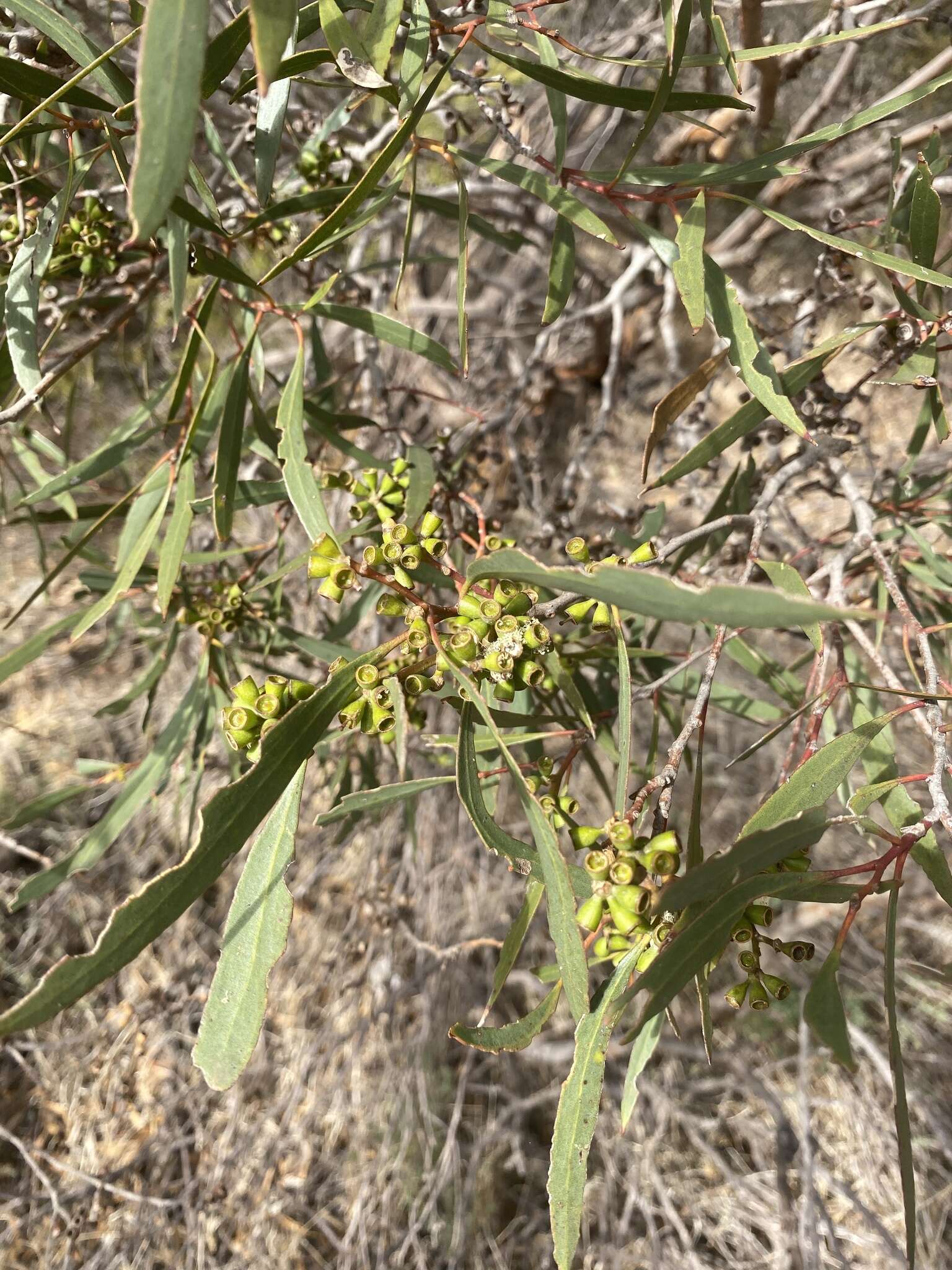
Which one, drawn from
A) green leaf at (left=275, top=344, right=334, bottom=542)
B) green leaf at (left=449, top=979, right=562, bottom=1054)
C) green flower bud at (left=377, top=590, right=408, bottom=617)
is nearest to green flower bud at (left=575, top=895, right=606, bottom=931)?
green leaf at (left=449, top=979, right=562, bottom=1054)

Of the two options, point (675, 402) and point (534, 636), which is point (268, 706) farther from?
point (675, 402)

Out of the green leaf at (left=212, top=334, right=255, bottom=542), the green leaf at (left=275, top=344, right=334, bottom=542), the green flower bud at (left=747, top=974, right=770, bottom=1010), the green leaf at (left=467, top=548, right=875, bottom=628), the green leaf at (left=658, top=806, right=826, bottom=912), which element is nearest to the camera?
the green leaf at (left=467, top=548, right=875, bottom=628)

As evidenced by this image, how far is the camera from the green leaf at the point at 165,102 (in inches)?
19.3

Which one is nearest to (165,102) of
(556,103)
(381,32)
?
(381,32)

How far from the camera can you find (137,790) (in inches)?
56.6

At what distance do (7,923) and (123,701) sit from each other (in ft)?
7.56

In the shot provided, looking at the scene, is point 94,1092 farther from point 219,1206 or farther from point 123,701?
point 123,701

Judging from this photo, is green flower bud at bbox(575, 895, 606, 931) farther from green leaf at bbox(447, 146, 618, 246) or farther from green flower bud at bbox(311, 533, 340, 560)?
green leaf at bbox(447, 146, 618, 246)

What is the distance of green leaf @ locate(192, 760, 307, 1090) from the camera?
0.64m

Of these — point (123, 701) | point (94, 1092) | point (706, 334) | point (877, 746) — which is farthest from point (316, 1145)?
point (706, 334)

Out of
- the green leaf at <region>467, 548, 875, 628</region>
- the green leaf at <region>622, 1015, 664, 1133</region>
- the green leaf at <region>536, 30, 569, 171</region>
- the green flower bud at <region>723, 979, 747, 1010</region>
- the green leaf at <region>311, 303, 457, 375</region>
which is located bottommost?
the green leaf at <region>622, 1015, 664, 1133</region>

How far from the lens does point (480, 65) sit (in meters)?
1.48

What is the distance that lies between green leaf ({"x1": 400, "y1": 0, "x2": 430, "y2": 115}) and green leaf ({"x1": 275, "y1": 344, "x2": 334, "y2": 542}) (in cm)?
35

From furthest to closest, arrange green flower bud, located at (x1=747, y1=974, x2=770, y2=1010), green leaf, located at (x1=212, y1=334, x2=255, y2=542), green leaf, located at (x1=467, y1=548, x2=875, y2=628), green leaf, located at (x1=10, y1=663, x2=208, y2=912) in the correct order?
1. green leaf, located at (x1=10, y1=663, x2=208, y2=912)
2. green leaf, located at (x1=212, y1=334, x2=255, y2=542)
3. green flower bud, located at (x1=747, y1=974, x2=770, y2=1010)
4. green leaf, located at (x1=467, y1=548, x2=875, y2=628)
